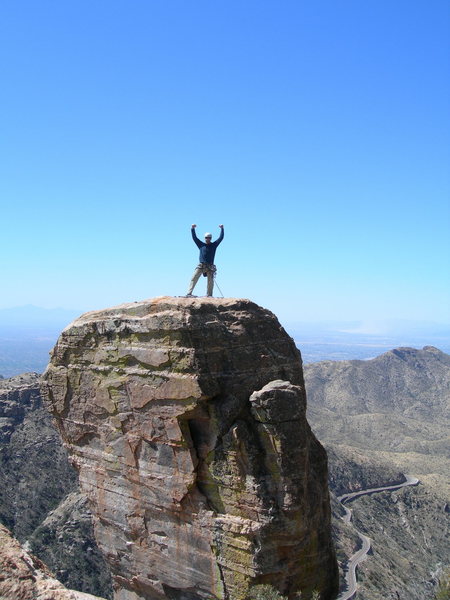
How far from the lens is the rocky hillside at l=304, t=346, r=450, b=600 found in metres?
47.4

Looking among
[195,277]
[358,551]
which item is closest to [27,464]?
[358,551]

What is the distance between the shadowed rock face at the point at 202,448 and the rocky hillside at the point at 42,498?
71.6 ft

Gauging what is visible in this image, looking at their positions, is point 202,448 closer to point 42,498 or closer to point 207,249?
point 207,249

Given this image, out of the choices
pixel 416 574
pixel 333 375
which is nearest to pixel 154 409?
pixel 416 574

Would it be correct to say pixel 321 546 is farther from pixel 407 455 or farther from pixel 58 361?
pixel 407 455

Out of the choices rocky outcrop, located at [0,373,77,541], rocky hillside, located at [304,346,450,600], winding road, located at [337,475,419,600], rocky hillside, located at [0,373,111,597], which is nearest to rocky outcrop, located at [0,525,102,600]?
winding road, located at [337,475,419,600]

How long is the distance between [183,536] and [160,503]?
1.12 metres

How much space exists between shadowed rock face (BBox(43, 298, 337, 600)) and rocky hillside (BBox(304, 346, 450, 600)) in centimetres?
2820

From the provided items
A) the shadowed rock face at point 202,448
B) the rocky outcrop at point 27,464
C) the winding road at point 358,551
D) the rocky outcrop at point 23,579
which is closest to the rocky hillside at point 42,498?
the rocky outcrop at point 27,464

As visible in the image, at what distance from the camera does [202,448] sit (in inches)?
595

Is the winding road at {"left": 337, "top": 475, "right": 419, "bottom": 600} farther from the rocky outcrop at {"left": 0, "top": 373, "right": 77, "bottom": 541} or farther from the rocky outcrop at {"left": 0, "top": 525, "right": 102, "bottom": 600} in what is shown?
the rocky outcrop at {"left": 0, "top": 373, "right": 77, "bottom": 541}

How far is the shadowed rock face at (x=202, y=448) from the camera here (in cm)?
1442

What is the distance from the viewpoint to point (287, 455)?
46.7ft

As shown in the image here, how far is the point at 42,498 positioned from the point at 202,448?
114 feet
